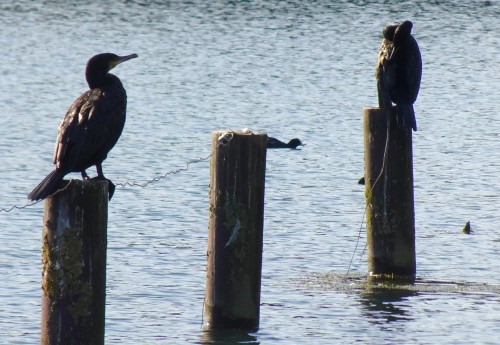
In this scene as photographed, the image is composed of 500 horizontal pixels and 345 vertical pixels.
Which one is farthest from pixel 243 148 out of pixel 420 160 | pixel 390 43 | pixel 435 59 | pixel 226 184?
pixel 435 59

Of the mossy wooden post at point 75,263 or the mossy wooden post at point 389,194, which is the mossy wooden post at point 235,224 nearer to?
the mossy wooden post at point 75,263

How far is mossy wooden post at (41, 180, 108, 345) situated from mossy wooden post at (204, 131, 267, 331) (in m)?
1.40

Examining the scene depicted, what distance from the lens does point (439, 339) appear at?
9.30m

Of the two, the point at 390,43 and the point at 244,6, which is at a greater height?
the point at 244,6

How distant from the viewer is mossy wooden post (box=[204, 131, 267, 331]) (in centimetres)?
834

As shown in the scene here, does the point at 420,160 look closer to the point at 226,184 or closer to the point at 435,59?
the point at 226,184

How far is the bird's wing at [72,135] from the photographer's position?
304 inches

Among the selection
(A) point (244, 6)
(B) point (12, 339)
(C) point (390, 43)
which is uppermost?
(A) point (244, 6)

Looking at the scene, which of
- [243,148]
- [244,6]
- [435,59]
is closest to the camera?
[243,148]

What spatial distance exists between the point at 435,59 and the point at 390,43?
2169 cm

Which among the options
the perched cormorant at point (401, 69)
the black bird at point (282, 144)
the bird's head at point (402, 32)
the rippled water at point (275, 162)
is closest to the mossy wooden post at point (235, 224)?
the rippled water at point (275, 162)

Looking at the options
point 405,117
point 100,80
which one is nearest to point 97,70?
point 100,80

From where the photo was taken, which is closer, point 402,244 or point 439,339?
point 439,339

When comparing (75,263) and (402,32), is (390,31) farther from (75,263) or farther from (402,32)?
(75,263)
